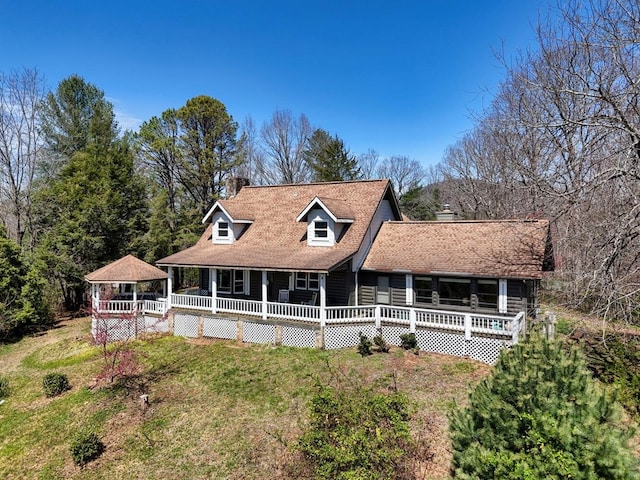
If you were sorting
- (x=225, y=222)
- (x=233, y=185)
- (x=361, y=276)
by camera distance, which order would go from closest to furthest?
(x=361, y=276) < (x=225, y=222) < (x=233, y=185)

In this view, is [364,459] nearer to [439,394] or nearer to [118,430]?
[439,394]

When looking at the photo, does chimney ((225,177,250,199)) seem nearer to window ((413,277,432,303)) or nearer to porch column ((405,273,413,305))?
porch column ((405,273,413,305))

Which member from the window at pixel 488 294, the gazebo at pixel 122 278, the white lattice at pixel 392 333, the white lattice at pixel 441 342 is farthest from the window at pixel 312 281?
the gazebo at pixel 122 278

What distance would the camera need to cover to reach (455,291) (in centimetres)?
1653

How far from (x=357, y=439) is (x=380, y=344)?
885cm

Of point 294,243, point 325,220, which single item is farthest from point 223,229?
point 325,220

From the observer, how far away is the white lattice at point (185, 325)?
60.6 ft

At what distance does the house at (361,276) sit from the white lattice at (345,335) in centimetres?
4

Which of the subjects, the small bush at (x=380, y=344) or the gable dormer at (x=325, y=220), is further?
the gable dormer at (x=325, y=220)

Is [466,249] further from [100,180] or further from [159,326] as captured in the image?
[100,180]

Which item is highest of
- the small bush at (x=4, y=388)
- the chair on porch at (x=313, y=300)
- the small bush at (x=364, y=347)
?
the chair on porch at (x=313, y=300)

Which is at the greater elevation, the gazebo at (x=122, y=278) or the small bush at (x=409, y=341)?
the gazebo at (x=122, y=278)

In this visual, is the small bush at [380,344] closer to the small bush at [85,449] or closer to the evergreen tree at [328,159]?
the small bush at [85,449]

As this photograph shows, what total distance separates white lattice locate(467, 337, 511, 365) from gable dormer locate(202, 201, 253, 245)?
516 inches
